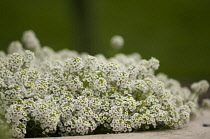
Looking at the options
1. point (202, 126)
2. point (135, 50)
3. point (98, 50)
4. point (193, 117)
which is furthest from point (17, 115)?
point (135, 50)

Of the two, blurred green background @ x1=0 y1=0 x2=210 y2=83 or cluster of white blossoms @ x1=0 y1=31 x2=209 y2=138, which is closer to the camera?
cluster of white blossoms @ x1=0 y1=31 x2=209 y2=138

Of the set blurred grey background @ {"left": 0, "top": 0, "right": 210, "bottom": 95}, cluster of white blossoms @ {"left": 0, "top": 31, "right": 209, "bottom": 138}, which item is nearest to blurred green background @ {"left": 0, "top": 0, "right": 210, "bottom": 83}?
blurred grey background @ {"left": 0, "top": 0, "right": 210, "bottom": 95}

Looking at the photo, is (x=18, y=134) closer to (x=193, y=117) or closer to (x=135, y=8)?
(x=193, y=117)

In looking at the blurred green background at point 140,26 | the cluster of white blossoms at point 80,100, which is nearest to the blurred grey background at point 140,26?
the blurred green background at point 140,26

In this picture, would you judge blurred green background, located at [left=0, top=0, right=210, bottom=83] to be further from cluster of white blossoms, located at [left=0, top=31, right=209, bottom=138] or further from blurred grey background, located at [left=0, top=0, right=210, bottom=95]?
cluster of white blossoms, located at [left=0, top=31, right=209, bottom=138]

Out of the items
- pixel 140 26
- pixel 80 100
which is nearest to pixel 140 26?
pixel 140 26

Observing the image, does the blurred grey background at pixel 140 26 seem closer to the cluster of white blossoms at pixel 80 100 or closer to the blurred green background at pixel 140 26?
the blurred green background at pixel 140 26

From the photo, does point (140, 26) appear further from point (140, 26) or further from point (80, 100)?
point (80, 100)
